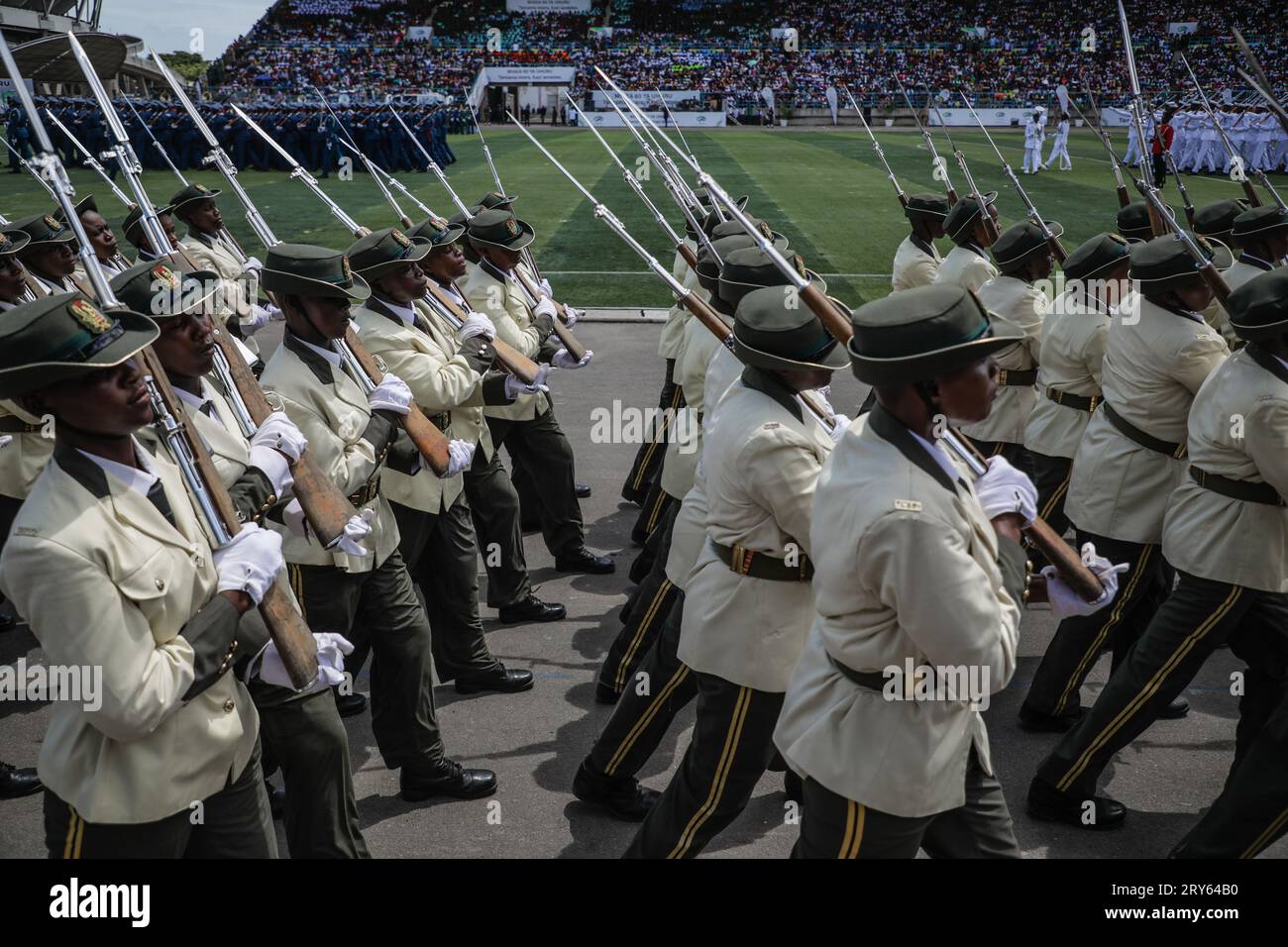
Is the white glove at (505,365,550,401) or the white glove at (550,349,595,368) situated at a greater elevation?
the white glove at (505,365,550,401)

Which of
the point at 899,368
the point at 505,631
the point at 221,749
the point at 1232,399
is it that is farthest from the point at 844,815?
the point at 505,631

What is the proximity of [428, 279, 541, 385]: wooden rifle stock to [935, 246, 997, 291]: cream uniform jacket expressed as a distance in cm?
331

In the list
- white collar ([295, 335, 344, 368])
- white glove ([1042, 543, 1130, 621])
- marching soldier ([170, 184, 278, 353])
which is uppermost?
white glove ([1042, 543, 1130, 621])

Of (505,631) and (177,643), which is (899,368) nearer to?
(177,643)

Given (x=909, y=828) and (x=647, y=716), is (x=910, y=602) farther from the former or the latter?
(x=647, y=716)

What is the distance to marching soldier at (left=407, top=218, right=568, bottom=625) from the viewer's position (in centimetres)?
649

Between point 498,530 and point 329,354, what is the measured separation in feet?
6.60

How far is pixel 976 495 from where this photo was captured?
3.09m

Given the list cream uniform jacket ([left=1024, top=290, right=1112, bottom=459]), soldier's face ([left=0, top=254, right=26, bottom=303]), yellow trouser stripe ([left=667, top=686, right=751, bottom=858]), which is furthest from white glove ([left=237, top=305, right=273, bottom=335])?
yellow trouser stripe ([left=667, top=686, right=751, bottom=858])

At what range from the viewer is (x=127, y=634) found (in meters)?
2.80

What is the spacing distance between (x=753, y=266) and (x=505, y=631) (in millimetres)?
2507

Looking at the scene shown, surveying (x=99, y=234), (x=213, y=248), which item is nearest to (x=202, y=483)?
(x=99, y=234)

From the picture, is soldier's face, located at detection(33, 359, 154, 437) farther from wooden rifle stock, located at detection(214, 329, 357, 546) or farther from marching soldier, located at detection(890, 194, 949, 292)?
marching soldier, located at detection(890, 194, 949, 292)

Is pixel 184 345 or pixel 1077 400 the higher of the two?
pixel 184 345
